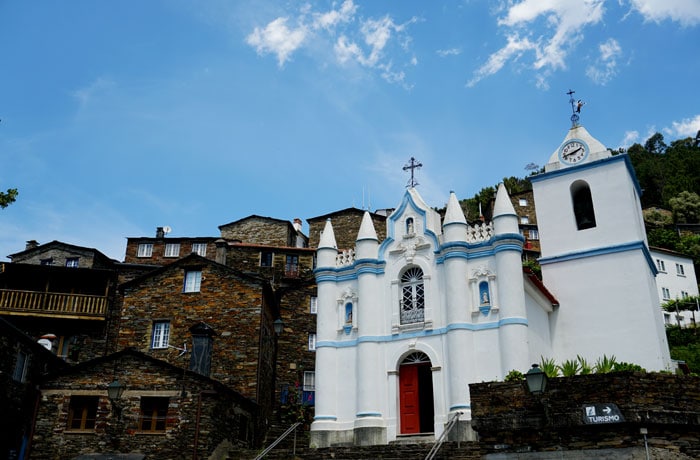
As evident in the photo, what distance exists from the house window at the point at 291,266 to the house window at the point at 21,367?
19.3 meters

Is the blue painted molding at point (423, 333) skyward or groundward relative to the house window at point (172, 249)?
groundward

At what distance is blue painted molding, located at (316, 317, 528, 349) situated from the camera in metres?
22.2

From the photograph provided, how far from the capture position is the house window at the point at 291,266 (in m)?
44.8

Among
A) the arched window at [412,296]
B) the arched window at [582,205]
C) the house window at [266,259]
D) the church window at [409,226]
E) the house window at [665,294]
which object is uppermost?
the house window at [665,294]

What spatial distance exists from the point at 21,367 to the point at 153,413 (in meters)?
6.35

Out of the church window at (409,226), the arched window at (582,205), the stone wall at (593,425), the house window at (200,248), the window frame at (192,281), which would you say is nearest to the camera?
the stone wall at (593,425)

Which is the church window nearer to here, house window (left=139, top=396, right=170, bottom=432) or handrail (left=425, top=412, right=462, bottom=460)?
handrail (left=425, top=412, right=462, bottom=460)

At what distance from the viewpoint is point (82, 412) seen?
25625 millimetres

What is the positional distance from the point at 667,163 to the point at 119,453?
3187 inches

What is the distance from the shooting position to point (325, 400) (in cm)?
2436

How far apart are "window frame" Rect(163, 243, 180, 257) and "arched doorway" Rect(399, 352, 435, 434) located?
28.7m

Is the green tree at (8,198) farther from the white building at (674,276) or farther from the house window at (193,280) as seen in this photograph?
the white building at (674,276)

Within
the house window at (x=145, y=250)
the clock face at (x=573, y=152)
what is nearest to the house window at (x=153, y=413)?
the clock face at (x=573, y=152)

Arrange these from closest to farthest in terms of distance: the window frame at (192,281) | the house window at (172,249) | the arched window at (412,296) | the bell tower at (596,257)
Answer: the bell tower at (596,257) → the arched window at (412,296) → the window frame at (192,281) → the house window at (172,249)
